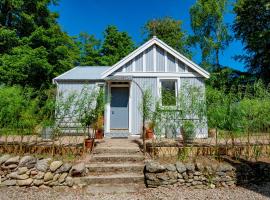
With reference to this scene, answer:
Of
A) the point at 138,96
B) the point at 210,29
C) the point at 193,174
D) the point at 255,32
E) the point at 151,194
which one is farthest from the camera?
the point at 210,29

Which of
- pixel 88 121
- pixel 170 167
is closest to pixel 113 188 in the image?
pixel 170 167

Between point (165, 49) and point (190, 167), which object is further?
point (165, 49)

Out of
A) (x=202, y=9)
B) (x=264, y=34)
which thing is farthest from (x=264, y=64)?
(x=202, y=9)

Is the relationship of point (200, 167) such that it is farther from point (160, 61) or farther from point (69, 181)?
point (160, 61)

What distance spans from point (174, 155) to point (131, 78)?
4796mm

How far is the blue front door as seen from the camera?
11.4 meters

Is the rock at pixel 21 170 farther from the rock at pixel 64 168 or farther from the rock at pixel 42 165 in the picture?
the rock at pixel 64 168

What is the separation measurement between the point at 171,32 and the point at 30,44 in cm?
1687

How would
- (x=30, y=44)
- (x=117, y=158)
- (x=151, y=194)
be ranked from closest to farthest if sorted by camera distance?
1. (x=151, y=194)
2. (x=117, y=158)
3. (x=30, y=44)

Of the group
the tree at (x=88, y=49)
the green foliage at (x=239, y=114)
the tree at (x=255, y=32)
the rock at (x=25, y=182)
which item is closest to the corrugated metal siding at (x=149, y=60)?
the green foliage at (x=239, y=114)

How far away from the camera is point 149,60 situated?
11.5m

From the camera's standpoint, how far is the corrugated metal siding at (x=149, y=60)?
37.4 ft

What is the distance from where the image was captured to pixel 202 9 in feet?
75.1

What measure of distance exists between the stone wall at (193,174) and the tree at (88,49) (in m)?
22.5
